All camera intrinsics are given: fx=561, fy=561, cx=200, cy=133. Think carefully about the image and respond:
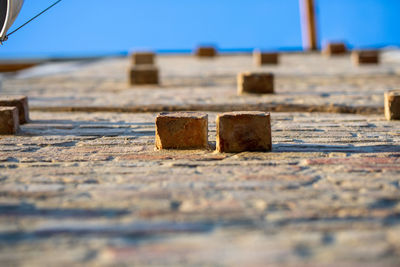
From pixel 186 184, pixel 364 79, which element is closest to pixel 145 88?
pixel 364 79

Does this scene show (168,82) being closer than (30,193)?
No

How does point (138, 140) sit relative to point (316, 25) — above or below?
below

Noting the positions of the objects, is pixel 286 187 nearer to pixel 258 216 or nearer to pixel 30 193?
pixel 258 216

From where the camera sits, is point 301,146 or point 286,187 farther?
point 301,146

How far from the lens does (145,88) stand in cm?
775

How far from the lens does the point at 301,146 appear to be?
3547 mm

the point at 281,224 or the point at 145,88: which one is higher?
the point at 145,88

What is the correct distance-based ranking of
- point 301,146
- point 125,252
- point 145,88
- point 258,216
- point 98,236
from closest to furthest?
1. point 125,252
2. point 98,236
3. point 258,216
4. point 301,146
5. point 145,88

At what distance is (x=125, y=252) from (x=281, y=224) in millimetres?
598

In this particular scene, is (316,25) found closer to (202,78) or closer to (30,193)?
(202,78)

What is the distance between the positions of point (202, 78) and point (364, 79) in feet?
8.51

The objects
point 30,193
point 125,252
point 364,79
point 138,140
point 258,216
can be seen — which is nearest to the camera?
point 125,252

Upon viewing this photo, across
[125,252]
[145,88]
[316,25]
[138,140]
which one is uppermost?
[316,25]

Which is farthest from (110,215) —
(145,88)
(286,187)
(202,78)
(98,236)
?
(202,78)
